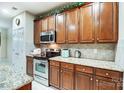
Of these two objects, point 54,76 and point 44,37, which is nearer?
point 54,76

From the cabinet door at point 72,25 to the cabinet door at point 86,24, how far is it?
0.57 feet

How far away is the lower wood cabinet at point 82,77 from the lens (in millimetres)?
2209

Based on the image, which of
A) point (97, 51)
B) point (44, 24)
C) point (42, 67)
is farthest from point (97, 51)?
point (44, 24)

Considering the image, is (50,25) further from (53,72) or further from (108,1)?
(108,1)

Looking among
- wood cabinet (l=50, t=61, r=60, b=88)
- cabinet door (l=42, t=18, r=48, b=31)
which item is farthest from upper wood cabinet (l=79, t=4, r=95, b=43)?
cabinet door (l=42, t=18, r=48, b=31)

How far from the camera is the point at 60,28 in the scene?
3.91 meters

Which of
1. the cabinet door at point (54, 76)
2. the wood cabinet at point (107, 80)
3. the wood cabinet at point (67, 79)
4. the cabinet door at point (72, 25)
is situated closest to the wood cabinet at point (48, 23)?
the cabinet door at point (72, 25)

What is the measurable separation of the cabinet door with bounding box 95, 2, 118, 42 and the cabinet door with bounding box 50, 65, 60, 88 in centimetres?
143

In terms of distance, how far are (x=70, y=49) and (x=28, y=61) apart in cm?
179

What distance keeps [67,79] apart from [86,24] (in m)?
1.50

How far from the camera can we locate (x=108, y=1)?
273cm

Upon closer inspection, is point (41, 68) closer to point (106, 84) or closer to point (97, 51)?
point (97, 51)

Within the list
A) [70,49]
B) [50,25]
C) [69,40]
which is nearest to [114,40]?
[69,40]

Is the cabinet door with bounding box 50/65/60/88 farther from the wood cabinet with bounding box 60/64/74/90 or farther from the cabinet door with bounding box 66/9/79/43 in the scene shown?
the cabinet door with bounding box 66/9/79/43
